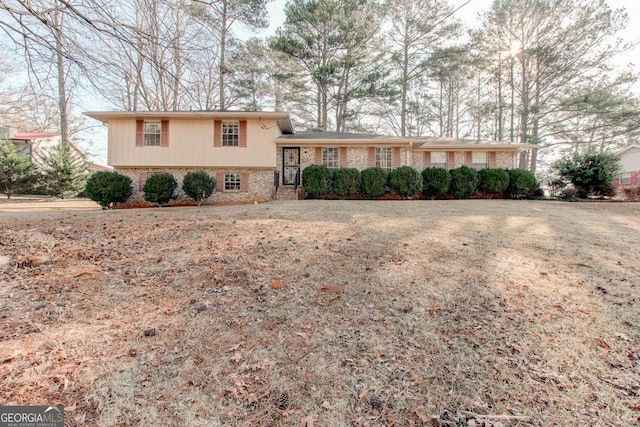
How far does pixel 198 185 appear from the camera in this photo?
12.1 meters

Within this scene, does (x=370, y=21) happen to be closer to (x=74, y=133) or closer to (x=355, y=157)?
(x=355, y=157)

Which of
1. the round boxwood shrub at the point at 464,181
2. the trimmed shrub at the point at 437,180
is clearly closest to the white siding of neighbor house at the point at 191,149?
the trimmed shrub at the point at 437,180

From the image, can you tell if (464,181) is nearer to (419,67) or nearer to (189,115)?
(419,67)

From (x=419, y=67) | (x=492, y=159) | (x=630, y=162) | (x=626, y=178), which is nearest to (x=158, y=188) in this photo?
(x=492, y=159)

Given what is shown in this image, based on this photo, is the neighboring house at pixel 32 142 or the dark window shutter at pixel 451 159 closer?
the dark window shutter at pixel 451 159

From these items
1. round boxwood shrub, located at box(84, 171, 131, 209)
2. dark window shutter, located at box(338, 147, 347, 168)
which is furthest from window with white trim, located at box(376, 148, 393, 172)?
round boxwood shrub, located at box(84, 171, 131, 209)

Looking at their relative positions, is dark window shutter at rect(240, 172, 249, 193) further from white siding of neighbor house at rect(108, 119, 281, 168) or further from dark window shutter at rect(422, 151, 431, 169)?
dark window shutter at rect(422, 151, 431, 169)

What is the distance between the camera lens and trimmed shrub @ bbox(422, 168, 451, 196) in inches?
521

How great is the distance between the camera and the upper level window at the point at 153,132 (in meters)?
13.2

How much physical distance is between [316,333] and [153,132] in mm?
13430

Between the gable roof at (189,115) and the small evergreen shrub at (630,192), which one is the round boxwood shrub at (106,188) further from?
the small evergreen shrub at (630,192)

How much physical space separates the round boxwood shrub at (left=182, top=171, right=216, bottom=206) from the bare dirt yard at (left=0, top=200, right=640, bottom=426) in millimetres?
7913

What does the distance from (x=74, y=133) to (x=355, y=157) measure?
2535cm

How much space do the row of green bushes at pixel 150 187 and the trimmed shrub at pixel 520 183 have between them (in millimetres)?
12612
